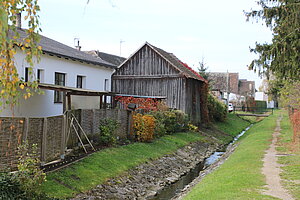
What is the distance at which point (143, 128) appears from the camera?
1983 cm

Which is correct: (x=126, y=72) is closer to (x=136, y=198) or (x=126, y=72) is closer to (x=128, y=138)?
(x=128, y=138)

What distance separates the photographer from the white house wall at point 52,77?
17219 millimetres

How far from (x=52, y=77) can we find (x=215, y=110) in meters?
21.6

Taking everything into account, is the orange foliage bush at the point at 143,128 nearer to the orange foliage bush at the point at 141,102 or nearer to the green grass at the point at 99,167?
the green grass at the point at 99,167

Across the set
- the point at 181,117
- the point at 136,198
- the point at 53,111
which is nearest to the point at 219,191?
the point at 136,198

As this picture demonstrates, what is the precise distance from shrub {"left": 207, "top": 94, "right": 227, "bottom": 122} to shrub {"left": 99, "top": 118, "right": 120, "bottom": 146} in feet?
71.5

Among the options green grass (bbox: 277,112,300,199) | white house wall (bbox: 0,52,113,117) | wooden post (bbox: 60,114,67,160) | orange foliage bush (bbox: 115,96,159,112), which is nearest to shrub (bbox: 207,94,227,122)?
orange foliage bush (bbox: 115,96,159,112)

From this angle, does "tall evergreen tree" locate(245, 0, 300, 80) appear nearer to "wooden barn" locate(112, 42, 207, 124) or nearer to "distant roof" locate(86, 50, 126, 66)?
"wooden barn" locate(112, 42, 207, 124)

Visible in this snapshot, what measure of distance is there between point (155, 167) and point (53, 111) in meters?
7.80

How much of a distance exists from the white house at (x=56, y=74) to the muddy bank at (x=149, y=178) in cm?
659

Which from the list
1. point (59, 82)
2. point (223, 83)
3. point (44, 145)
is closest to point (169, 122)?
point (59, 82)

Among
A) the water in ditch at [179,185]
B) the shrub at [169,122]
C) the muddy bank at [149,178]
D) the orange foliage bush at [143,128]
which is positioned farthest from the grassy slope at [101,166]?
the water in ditch at [179,185]

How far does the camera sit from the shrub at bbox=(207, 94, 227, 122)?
37.3m

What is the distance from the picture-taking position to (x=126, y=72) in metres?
32.2
